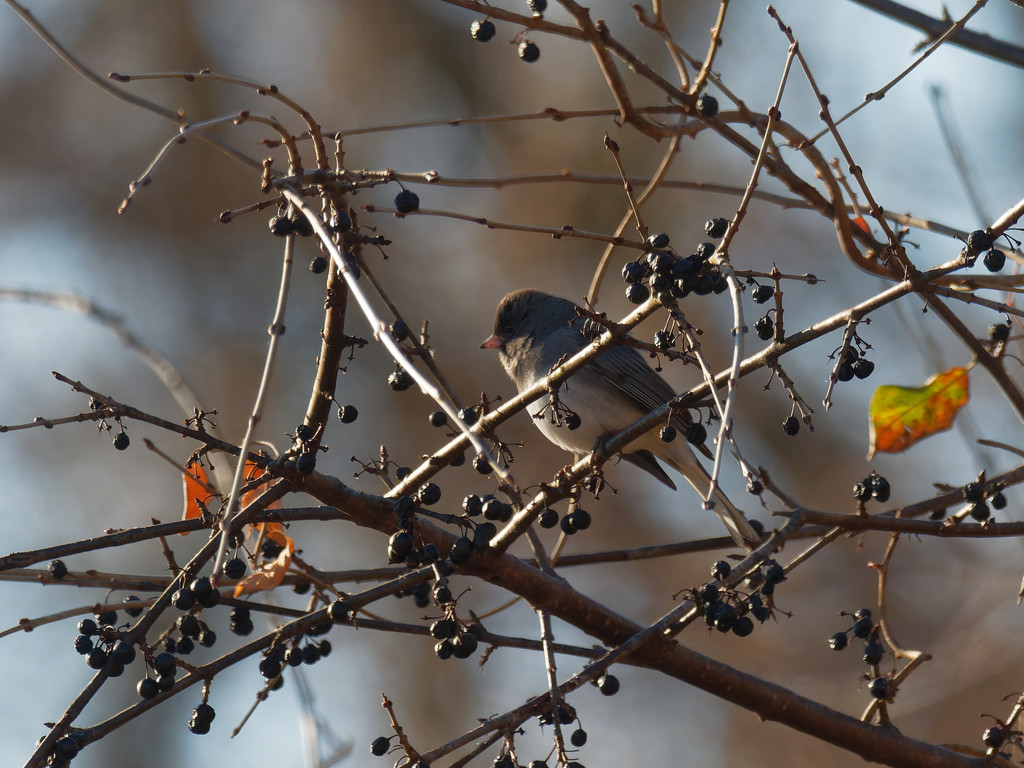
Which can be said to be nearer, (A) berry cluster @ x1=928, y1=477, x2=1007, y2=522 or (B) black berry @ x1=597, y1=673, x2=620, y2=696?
(A) berry cluster @ x1=928, y1=477, x2=1007, y2=522

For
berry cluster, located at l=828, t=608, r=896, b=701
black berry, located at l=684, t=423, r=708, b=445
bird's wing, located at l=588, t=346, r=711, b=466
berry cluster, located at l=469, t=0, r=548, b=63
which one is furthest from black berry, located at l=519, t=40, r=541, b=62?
bird's wing, located at l=588, t=346, r=711, b=466

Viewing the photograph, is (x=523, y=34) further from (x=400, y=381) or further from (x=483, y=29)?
(x=400, y=381)

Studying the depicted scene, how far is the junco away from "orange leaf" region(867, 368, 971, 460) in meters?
1.56

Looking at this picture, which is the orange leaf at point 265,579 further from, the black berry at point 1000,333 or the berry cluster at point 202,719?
the black berry at point 1000,333

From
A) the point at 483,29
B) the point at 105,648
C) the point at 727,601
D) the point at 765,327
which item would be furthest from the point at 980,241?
the point at 105,648

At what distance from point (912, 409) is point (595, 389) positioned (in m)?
1.95

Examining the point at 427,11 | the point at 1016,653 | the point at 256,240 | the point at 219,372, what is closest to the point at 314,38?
the point at 427,11

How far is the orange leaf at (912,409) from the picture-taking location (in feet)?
7.97

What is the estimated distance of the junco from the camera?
421cm

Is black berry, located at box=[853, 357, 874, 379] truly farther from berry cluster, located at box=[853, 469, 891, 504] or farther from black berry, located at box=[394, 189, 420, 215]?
black berry, located at box=[394, 189, 420, 215]

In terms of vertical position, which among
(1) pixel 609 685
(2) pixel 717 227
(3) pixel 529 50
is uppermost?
(3) pixel 529 50

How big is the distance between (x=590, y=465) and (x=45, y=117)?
985cm

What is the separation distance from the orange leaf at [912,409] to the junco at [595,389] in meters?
1.56

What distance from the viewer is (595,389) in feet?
14.1
